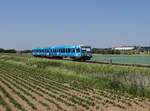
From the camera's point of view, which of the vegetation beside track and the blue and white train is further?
the blue and white train

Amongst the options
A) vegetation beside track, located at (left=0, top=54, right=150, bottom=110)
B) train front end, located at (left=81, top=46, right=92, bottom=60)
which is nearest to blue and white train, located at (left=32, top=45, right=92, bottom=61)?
train front end, located at (left=81, top=46, right=92, bottom=60)

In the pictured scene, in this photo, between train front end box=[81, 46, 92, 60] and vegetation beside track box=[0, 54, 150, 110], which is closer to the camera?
vegetation beside track box=[0, 54, 150, 110]

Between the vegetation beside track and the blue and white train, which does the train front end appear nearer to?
the blue and white train

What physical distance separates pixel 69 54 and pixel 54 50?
9.88 m

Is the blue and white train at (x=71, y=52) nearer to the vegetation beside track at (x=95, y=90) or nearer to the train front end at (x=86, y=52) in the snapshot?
the train front end at (x=86, y=52)

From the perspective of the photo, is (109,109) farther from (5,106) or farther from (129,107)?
(5,106)

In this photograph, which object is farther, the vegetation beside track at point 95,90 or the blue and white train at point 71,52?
the blue and white train at point 71,52

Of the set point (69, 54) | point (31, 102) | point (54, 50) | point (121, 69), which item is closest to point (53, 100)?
point (31, 102)

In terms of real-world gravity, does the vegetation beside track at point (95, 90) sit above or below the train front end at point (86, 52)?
below

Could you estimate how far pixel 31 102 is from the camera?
2103cm

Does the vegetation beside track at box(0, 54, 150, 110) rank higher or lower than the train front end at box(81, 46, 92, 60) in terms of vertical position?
lower

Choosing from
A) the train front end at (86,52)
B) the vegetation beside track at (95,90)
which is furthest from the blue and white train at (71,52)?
the vegetation beside track at (95,90)

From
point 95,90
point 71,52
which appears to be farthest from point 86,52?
point 95,90

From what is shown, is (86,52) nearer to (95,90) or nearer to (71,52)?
(71,52)
